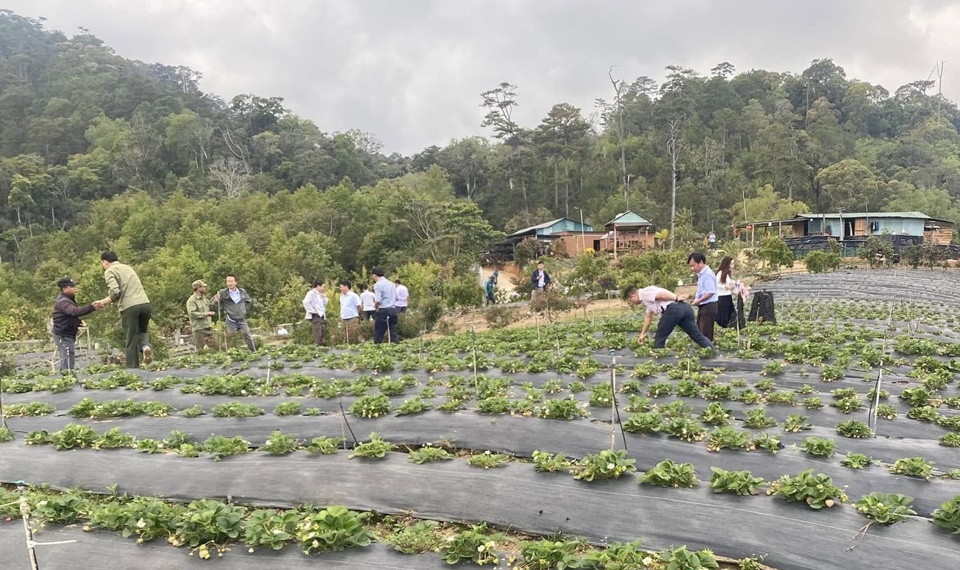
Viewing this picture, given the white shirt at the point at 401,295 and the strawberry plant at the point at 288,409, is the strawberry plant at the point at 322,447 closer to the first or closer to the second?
the strawberry plant at the point at 288,409

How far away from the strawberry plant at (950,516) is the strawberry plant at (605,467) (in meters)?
1.82

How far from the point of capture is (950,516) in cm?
347

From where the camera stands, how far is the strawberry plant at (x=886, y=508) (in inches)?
140

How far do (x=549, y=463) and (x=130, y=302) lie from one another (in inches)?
305

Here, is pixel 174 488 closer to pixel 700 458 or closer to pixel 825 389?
pixel 700 458

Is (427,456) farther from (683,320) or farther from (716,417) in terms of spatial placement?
(683,320)

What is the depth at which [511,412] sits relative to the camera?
6.00m

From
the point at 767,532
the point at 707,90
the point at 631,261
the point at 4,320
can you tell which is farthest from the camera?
the point at 707,90

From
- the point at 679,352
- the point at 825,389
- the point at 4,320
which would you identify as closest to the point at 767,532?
the point at 825,389

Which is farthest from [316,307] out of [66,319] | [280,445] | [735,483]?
[735,483]

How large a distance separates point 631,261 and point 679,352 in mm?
19883

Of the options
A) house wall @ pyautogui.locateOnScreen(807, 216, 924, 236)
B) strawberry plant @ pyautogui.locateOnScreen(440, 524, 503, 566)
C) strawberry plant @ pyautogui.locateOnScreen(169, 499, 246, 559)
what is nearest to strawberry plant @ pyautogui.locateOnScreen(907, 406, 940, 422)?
strawberry plant @ pyautogui.locateOnScreen(440, 524, 503, 566)

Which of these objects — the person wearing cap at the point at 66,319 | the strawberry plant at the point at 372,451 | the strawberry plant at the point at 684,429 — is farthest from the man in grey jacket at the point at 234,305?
the strawberry plant at the point at 684,429

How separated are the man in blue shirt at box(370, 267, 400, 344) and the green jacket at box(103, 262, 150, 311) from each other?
14.1 ft
